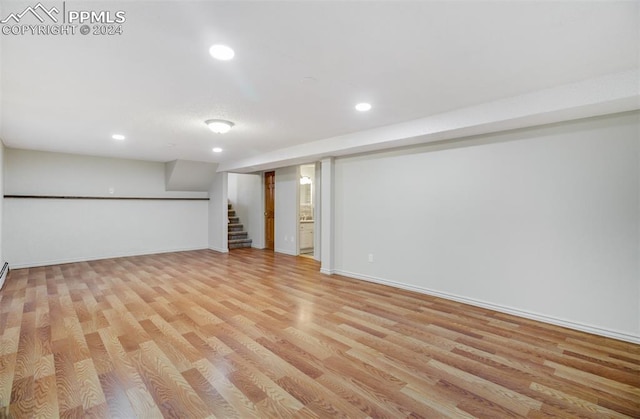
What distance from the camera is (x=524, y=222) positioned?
133 inches

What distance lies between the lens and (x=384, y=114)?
3584 mm

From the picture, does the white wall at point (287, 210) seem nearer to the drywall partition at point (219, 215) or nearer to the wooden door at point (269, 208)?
the wooden door at point (269, 208)

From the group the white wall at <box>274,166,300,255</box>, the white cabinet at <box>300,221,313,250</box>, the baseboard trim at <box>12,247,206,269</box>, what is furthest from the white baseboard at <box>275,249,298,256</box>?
the baseboard trim at <box>12,247,206,269</box>

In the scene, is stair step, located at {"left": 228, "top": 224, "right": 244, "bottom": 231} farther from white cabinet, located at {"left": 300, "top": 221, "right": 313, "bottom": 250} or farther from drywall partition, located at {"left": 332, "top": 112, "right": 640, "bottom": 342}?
drywall partition, located at {"left": 332, "top": 112, "right": 640, "bottom": 342}

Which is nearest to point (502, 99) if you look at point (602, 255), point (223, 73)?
point (602, 255)

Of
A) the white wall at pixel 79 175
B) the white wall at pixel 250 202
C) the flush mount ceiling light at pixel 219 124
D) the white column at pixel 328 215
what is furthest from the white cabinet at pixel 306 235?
the flush mount ceiling light at pixel 219 124

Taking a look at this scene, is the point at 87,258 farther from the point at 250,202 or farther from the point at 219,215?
the point at 250,202

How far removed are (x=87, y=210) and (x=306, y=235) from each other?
203 inches

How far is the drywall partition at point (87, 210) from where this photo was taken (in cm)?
590

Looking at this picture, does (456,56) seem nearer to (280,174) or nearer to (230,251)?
(280,174)

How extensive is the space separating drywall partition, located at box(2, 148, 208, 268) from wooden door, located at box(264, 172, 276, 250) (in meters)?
1.97

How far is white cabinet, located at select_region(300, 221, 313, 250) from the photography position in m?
7.94

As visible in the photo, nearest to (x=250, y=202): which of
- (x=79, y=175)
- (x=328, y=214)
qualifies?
(x=79, y=175)

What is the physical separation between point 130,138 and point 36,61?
291 cm
